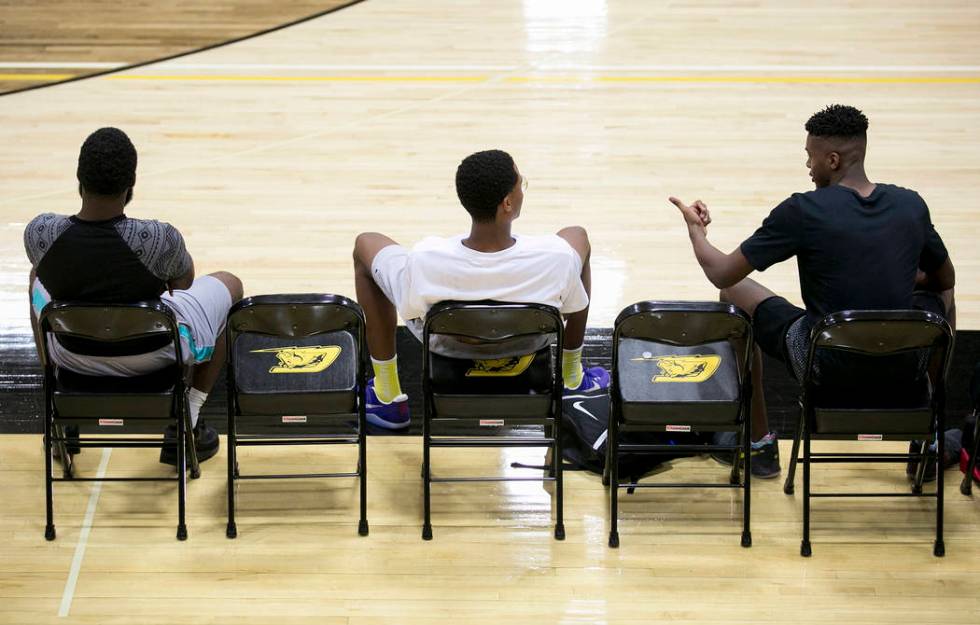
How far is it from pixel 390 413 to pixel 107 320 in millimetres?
1261

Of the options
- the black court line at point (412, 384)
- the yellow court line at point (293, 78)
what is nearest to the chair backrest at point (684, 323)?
the black court line at point (412, 384)

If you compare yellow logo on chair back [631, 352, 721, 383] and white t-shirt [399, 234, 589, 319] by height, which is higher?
white t-shirt [399, 234, 589, 319]

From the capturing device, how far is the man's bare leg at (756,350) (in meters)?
4.11

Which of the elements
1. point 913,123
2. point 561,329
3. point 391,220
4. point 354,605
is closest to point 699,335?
point 561,329

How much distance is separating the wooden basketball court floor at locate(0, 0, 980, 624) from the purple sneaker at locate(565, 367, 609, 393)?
1.44 feet

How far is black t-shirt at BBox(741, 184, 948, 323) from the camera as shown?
12.6 ft

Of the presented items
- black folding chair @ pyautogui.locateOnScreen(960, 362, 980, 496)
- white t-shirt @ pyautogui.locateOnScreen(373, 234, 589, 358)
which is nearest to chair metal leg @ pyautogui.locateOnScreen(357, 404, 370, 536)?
white t-shirt @ pyautogui.locateOnScreen(373, 234, 589, 358)

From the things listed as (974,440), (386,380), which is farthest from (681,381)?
(386,380)

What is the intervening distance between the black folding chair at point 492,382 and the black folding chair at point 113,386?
32.0 inches

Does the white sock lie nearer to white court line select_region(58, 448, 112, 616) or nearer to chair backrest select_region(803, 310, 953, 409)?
white court line select_region(58, 448, 112, 616)

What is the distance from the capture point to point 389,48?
9406 millimetres

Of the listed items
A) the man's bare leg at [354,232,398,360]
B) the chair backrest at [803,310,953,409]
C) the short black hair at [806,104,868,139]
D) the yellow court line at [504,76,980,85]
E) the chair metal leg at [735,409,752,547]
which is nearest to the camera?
the chair backrest at [803,310,953,409]

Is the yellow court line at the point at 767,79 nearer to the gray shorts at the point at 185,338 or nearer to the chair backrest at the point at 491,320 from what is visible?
the gray shorts at the point at 185,338

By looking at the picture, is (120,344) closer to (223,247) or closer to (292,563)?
(292,563)
